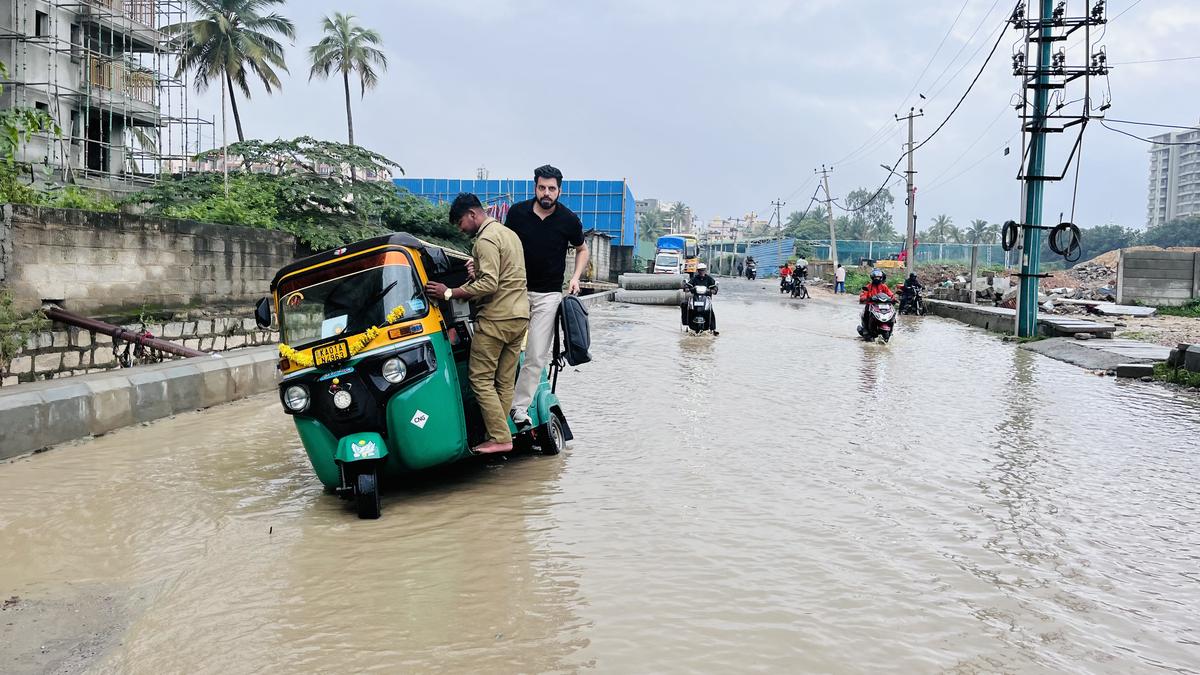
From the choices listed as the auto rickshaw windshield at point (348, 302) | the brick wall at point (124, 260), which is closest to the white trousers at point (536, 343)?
the auto rickshaw windshield at point (348, 302)

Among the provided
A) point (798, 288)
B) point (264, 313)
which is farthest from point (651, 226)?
point (264, 313)

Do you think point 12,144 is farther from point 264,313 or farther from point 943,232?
point 943,232

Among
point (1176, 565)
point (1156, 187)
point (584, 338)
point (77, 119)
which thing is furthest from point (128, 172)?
point (1156, 187)

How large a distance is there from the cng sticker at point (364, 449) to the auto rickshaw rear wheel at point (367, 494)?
0.41 ft

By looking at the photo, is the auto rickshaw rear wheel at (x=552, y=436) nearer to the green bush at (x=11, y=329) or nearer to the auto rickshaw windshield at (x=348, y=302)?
the auto rickshaw windshield at (x=348, y=302)

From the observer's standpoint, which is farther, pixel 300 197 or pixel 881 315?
pixel 300 197

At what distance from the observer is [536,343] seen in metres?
6.52

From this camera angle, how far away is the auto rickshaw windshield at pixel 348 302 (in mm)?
5562

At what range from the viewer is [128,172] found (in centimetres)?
2653

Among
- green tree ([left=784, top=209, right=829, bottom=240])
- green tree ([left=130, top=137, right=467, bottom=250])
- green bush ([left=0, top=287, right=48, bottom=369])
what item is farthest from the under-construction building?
green tree ([left=784, top=209, right=829, bottom=240])

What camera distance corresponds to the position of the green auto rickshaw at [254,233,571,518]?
536cm

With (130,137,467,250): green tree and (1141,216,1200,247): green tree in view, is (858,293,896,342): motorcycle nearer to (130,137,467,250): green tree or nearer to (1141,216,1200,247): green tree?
(130,137,467,250): green tree

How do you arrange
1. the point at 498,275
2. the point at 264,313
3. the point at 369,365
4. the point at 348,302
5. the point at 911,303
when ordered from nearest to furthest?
the point at 369,365
the point at 348,302
the point at 498,275
the point at 264,313
the point at 911,303

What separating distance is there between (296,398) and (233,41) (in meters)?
39.3
